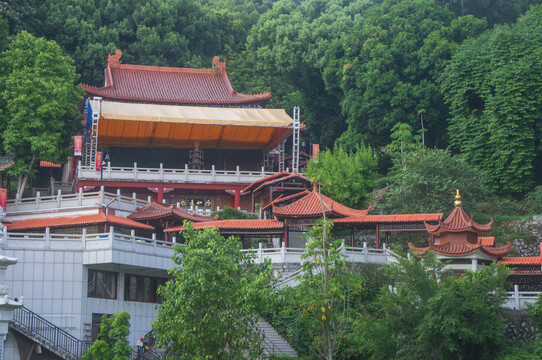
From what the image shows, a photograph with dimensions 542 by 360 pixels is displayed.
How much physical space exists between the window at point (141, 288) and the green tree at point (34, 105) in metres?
14.2

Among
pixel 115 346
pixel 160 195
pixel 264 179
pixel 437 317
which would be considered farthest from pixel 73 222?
pixel 437 317

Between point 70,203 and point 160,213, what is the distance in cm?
486

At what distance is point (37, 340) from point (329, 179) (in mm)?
22088

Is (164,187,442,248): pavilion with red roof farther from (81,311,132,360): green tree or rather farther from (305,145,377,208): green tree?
(81,311,132,360): green tree

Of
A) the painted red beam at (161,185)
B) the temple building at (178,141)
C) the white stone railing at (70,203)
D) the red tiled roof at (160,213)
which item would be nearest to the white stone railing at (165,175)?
the temple building at (178,141)

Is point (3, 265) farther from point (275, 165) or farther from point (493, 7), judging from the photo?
point (493, 7)

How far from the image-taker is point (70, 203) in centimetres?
4669

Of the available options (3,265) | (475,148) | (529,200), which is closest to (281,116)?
(475,148)

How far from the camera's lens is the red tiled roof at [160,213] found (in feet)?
149

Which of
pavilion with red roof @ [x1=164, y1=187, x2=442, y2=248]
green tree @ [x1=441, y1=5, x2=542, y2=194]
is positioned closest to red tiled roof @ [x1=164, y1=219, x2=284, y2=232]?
pavilion with red roof @ [x1=164, y1=187, x2=442, y2=248]

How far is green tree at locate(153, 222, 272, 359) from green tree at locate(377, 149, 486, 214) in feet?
63.3

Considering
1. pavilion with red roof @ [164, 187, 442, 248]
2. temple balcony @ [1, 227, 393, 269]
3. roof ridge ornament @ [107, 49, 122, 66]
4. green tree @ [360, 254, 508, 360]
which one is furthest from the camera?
roof ridge ornament @ [107, 49, 122, 66]

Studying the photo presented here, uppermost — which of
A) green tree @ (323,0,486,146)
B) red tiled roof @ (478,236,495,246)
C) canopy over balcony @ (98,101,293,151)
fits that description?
green tree @ (323,0,486,146)

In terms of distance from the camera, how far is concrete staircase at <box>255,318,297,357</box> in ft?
110
